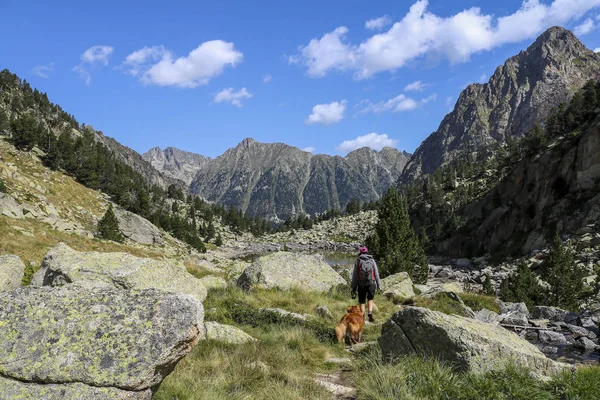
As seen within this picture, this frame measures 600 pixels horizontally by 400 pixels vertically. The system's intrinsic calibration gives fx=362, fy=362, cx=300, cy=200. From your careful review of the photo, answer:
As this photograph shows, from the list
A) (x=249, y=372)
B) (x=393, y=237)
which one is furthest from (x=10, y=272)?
(x=393, y=237)

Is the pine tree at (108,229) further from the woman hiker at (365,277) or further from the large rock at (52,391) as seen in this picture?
the large rock at (52,391)

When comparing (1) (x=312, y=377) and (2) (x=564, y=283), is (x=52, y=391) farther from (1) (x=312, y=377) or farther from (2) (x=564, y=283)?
(2) (x=564, y=283)

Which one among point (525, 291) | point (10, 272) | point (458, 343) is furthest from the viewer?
point (525, 291)

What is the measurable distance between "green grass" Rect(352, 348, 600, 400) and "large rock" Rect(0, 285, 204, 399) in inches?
141

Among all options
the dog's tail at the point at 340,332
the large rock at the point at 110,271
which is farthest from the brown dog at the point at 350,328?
the large rock at the point at 110,271

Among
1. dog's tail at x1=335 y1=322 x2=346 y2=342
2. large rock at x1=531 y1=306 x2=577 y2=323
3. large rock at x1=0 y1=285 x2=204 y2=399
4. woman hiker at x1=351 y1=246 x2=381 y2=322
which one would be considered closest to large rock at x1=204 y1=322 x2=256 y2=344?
dog's tail at x1=335 y1=322 x2=346 y2=342

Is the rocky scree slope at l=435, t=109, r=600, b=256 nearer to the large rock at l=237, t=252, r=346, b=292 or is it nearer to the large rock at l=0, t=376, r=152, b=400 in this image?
the large rock at l=237, t=252, r=346, b=292

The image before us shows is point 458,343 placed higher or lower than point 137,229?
lower

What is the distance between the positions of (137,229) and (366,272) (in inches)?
2949

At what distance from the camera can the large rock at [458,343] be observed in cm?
704

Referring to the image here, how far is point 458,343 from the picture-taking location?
23.5ft

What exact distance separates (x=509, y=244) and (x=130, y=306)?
94087 mm

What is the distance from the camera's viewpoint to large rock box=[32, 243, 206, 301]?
1177cm

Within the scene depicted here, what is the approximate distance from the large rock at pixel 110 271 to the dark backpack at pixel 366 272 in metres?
6.51
